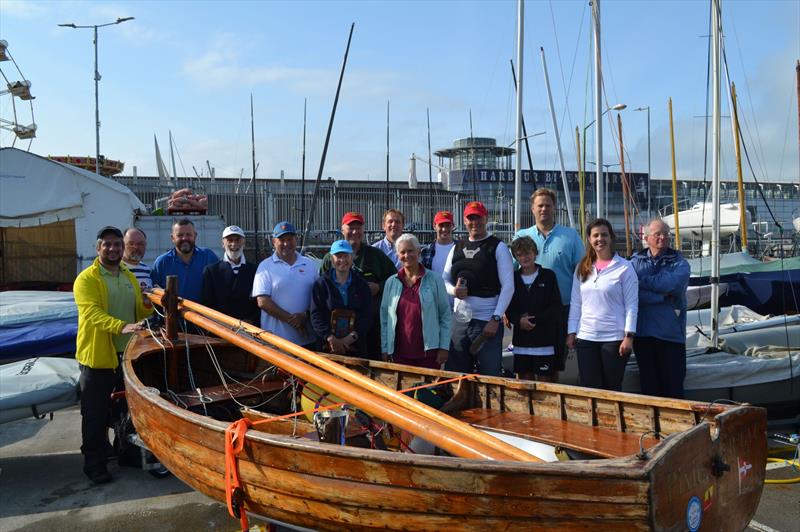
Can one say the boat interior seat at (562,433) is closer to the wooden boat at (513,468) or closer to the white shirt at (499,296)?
the wooden boat at (513,468)

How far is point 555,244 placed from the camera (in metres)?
5.45

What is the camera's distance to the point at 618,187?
4994 cm

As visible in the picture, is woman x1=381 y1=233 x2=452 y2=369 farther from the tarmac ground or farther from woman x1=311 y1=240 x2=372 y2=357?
the tarmac ground

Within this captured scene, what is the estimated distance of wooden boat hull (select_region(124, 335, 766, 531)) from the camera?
2.44 m

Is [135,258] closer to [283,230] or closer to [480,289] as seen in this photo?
[283,230]

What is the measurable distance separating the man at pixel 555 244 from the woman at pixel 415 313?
1045 millimetres

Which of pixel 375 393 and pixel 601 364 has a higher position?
pixel 375 393

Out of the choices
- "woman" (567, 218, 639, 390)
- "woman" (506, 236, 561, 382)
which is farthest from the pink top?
"woman" (506, 236, 561, 382)

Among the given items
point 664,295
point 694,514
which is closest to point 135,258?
point 664,295

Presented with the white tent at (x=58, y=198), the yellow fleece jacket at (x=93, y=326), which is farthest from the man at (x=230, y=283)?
the white tent at (x=58, y=198)

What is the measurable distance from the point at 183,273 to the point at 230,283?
1.70 feet

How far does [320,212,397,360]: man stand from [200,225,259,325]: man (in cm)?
80

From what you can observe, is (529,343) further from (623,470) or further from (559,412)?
(623,470)

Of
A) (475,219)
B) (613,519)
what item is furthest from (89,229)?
(613,519)
